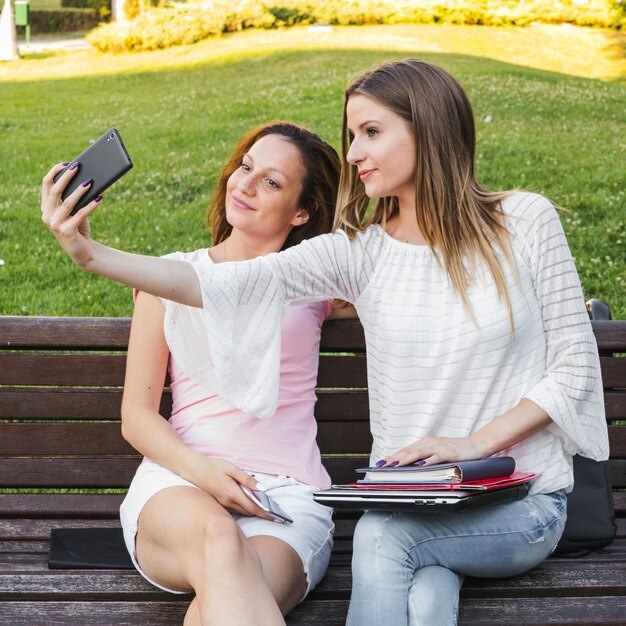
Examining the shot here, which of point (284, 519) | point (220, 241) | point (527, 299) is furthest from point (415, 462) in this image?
point (220, 241)

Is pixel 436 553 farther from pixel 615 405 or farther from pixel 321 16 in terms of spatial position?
pixel 321 16

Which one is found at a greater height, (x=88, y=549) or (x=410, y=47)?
(x=410, y=47)

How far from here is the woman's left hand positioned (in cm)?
264

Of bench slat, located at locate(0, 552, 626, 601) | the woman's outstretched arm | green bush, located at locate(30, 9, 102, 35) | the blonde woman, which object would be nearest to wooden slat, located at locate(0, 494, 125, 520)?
bench slat, located at locate(0, 552, 626, 601)

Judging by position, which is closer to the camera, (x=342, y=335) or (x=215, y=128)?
(x=342, y=335)

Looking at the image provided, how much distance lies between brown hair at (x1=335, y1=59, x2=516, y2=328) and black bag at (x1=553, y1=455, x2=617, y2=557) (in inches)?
26.2

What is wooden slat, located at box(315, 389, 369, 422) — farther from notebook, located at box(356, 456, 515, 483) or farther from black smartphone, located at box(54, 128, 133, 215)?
black smartphone, located at box(54, 128, 133, 215)

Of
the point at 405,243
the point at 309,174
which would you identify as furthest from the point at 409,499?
the point at 309,174

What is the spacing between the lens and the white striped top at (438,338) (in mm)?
2744

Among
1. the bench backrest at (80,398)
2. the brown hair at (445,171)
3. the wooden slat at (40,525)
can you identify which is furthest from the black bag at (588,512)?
A: the wooden slat at (40,525)

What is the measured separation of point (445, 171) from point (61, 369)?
1415mm

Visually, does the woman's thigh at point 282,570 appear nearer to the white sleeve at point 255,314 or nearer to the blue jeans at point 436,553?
the blue jeans at point 436,553

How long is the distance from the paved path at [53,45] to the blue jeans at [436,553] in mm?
22376

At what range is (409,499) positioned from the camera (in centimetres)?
248
